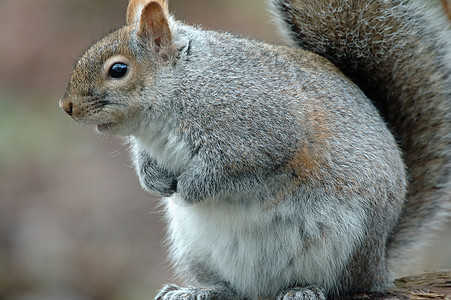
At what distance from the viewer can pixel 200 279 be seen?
2928mm

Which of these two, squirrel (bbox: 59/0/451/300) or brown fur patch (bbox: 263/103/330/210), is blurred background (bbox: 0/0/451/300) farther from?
brown fur patch (bbox: 263/103/330/210)

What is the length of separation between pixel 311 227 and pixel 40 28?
15.3ft

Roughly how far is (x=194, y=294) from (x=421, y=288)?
3.04 ft

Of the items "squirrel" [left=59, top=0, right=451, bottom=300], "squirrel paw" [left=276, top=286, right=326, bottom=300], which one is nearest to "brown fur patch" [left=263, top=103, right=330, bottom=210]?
"squirrel" [left=59, top=0, right=451, bottom=300]

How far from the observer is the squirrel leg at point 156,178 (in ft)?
8.77

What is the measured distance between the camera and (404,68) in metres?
2.93

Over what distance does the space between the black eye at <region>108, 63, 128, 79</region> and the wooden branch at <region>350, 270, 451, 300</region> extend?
1.24 metres

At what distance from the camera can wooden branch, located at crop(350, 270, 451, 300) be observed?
8.92 ft

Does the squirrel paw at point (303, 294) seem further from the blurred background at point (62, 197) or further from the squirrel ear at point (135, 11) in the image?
the blurred background at point (62, 197)

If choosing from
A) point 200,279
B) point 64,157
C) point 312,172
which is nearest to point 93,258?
point 64,157

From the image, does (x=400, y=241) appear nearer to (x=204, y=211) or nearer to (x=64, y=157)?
(x=204, y=211)

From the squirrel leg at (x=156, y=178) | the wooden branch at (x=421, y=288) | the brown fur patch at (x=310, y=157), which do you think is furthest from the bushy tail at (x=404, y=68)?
the squirrel leg at (x=156, y=178)

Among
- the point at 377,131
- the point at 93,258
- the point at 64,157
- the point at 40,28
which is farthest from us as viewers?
the point at 40,28

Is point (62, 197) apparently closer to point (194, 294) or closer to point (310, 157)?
point (194, 294)
